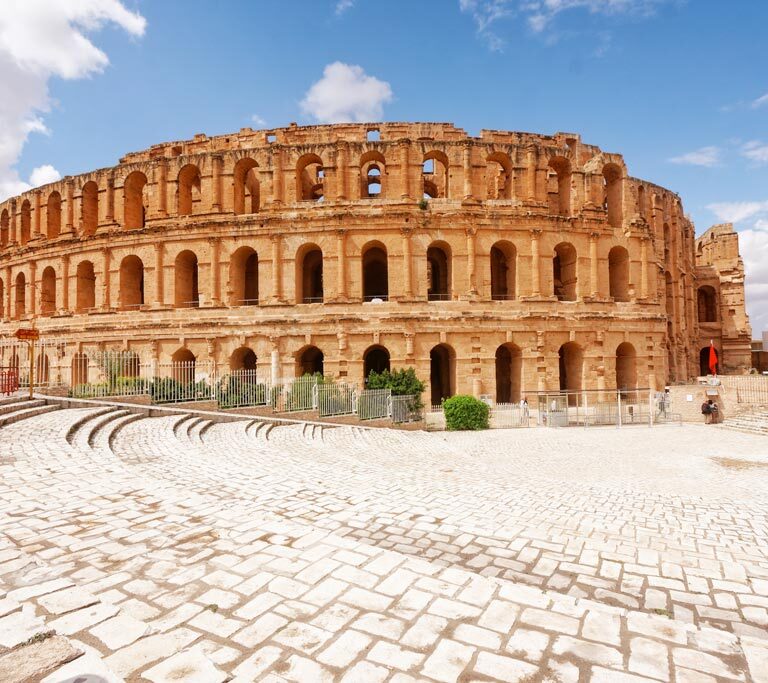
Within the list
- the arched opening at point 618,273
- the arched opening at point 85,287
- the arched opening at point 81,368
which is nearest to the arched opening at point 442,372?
the arched opening at point 618,273

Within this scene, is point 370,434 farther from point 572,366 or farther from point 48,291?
point 48,291

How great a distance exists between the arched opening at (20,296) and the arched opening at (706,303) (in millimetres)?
48807

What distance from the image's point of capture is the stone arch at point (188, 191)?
2256 cm

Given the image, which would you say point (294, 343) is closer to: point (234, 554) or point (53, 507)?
point (53, 507)

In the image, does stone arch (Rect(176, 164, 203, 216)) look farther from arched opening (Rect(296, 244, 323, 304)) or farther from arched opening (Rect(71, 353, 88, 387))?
arched opening (Rect(71, 353, 88, 387))

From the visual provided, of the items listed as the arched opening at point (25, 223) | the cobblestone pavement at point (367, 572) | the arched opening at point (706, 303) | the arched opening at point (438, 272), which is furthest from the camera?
the arched opening at point (706, 303)

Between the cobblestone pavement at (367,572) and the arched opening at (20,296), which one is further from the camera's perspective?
the arched opening at (20,296)

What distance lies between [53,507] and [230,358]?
16.7 m

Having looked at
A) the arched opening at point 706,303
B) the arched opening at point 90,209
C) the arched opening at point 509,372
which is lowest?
the arched opening at point 509,372

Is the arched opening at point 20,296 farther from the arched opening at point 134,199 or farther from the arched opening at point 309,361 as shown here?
the arched opening at point 309,361

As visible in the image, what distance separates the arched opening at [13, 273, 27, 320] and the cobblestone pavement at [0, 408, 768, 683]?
24358 millimetres

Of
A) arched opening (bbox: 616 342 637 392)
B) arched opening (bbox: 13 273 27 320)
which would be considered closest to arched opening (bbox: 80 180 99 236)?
arched opening (bbox: 13 273 27 320)

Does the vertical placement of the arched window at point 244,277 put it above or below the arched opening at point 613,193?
below

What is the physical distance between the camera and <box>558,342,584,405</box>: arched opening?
21.9 metres
